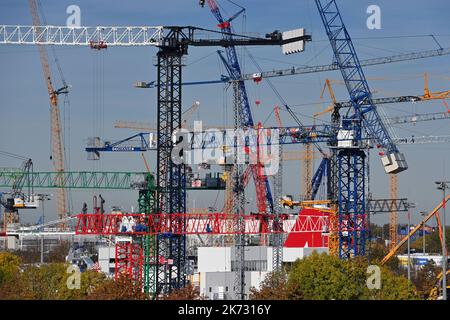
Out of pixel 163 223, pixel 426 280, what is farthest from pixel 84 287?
pixel 426 280

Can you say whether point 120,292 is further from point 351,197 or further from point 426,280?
point 426,280

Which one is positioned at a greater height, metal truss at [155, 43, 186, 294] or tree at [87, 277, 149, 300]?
metal truss at [155, 43, 186, 294]

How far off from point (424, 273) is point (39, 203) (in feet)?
176

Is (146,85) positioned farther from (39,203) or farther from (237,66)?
(39,203)

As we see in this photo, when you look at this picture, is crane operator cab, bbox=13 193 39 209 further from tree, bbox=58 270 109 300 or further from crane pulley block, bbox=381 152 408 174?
tree, bbox=58 270 109 300

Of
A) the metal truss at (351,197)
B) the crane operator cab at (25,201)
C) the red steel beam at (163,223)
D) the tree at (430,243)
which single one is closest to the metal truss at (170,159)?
the red steel beam at (163,223)

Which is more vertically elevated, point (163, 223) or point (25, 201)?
point (25, 201)

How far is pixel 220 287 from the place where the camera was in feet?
247

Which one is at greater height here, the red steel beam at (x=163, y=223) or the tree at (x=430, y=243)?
the tree at (x=430, y=243)

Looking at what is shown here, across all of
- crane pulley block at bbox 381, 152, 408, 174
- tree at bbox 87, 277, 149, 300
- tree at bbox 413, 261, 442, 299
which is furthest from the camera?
tree at bbox 413, 261, 442, 299

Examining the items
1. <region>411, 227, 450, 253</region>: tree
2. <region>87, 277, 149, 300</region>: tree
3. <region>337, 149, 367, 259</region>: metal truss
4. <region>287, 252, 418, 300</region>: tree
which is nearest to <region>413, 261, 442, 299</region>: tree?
<region>337, 149, 367, 259</region>: metal truss

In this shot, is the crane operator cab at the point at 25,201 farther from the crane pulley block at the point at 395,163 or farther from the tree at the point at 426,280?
the crane pulley block at the point at 395,163
